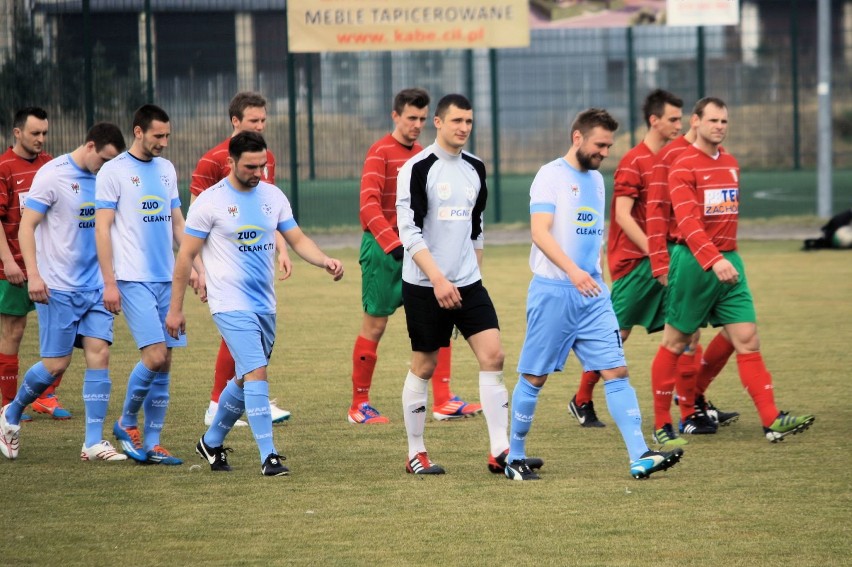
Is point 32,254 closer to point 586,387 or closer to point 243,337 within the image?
point 243,337

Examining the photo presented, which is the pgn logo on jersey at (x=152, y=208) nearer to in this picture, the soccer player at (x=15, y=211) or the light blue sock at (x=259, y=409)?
the light blue sock at (x=259, y=409)

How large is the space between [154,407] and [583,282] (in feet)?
8.58

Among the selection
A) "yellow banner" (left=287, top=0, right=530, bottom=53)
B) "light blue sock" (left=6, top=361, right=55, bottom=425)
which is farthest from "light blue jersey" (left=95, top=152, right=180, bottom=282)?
"yellow banner" (left=287, top=0, right=530, bottom=53)

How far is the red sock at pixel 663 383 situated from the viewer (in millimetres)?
7938

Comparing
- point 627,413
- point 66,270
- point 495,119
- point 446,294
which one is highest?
point 495,119

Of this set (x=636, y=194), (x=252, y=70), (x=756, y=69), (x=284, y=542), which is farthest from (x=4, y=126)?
(x=284, y=542)

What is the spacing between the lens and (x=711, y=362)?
27.4 ft

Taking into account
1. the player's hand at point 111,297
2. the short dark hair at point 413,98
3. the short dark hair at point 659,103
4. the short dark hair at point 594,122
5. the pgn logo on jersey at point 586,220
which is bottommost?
the player's hand at point 111,297

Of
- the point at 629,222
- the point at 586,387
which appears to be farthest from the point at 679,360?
the point at 629,222

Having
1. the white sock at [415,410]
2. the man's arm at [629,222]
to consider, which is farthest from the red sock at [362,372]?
the man's arm at [629,222]

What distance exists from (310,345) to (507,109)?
12.8m

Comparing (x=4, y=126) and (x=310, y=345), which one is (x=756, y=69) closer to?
(x=4, y=126)

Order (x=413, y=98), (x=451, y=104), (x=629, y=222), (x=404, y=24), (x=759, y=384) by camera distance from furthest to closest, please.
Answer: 1. (x=404, y=24)
2. (x=413, y=98)
3. (x=629, y=222)
4. (x=759, y=384)
5. (x=451, y=104)

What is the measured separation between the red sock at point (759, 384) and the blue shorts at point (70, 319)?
3.69m
